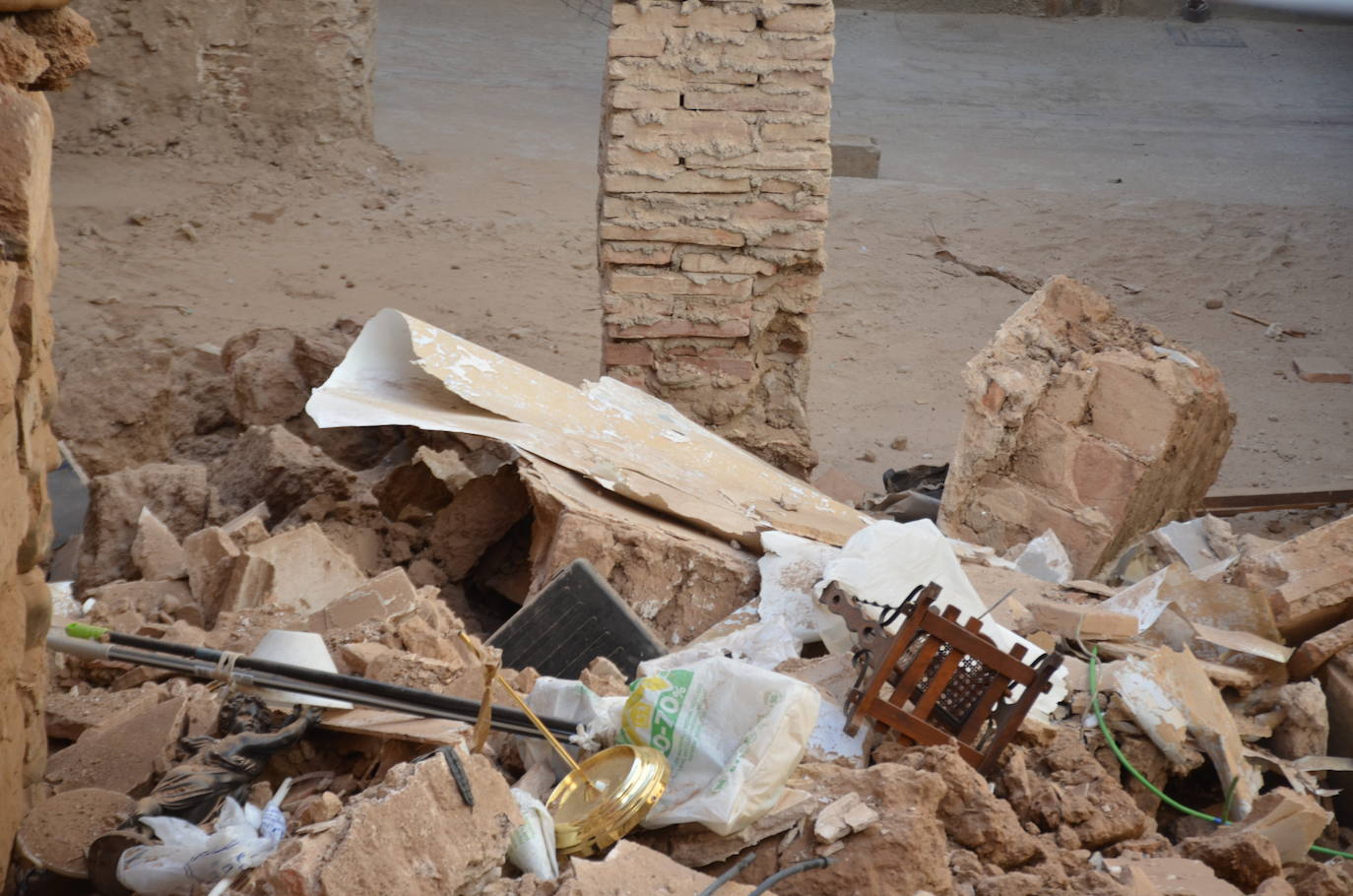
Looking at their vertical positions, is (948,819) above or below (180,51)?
below

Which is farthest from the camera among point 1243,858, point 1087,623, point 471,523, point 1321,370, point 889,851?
point 1321,370

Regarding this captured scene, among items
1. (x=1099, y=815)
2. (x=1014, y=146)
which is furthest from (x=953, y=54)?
(x=1099, y=815)

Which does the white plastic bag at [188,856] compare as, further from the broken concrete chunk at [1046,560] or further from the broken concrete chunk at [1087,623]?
the broken concrete chunk at [1046,560]

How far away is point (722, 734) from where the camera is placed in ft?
8.57

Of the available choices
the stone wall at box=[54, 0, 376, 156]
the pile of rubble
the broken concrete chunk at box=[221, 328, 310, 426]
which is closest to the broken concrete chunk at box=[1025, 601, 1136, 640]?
the pile of rubble

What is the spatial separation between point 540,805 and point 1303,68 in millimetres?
16822

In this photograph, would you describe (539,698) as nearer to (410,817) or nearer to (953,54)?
(410,817)

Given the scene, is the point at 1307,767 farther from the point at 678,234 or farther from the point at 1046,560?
the point at 678,234

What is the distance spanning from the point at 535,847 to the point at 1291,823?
→ 5.69ft

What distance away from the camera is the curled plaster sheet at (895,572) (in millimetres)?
3600

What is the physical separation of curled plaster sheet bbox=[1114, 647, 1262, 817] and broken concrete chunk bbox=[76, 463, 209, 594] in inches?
119

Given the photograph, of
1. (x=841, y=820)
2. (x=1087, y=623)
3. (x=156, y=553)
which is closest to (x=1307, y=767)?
(x=1087, y=623)

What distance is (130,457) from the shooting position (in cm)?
501

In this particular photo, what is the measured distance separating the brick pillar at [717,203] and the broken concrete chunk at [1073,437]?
82 cm
